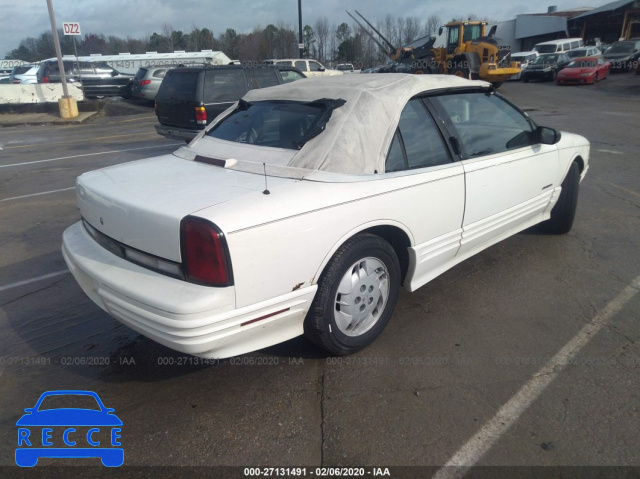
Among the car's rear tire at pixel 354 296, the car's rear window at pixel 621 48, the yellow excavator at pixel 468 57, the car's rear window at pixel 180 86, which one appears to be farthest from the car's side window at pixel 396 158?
the car's rear window at pixel 621 48

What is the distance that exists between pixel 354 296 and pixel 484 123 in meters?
1.96

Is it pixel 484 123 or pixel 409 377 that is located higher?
pixel 484 123

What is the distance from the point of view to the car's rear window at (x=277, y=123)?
10.9 ft

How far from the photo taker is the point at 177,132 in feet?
31.5

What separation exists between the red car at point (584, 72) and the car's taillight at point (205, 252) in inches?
1137

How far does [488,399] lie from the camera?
274cm

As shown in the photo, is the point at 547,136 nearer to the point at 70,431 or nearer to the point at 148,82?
the point at 70,431

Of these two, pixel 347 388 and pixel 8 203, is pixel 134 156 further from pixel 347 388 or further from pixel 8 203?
pixel 347 388

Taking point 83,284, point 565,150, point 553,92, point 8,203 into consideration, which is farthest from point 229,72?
point 553,92

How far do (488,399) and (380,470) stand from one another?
2.64 ft

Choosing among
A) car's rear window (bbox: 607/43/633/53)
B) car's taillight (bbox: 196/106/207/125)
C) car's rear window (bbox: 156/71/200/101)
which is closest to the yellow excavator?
car's rear window (bbox: 607/43/633/53)

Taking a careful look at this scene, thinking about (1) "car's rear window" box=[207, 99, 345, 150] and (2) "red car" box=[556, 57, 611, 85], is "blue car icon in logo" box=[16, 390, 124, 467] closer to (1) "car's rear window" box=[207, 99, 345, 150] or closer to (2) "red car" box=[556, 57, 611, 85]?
(1) "car's rear window" box=[207, 99, 345, 150]

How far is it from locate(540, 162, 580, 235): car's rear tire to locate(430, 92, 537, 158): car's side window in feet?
2.86

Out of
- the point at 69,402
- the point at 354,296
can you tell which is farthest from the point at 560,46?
the point at 69,402
